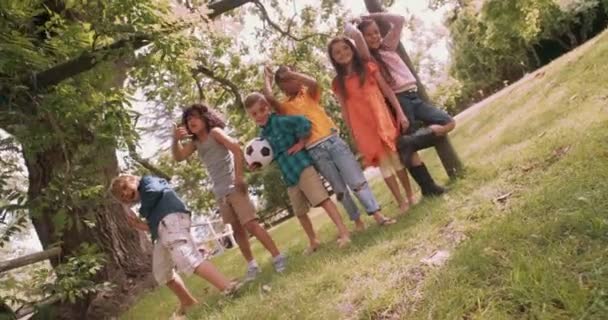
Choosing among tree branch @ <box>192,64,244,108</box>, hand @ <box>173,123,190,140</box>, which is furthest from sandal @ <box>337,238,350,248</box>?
tree branch @ <box>192,64,244,108</box>

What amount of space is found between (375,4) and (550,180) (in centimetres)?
259

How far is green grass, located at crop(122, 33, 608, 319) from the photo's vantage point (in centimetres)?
240

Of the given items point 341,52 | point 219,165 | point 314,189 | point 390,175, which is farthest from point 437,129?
A: point 219,165

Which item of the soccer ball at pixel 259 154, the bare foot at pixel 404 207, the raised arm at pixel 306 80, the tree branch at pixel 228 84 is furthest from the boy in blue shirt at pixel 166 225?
the tree branch at pixel 228 84

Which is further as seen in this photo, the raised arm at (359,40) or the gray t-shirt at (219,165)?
the gray t-shirt at (219,165)

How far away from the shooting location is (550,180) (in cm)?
369

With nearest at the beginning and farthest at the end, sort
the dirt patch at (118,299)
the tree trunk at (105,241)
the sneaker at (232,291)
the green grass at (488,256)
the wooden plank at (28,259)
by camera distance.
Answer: the green grass at (488,256) → the wooden plank at (28,259) → the sneaker at (232,291) → the tree trunk at (105,241) → the dirt patch at (118,299)

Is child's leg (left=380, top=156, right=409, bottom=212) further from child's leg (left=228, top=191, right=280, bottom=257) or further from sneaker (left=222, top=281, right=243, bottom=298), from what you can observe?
sneaker (left=222, top=281, right=243, bottom=298)

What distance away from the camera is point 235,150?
4.65m

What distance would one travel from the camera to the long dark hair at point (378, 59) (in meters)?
4.94

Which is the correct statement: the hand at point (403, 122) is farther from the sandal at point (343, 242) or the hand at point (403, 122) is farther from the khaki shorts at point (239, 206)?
the khaki shorts at point (239, 206)

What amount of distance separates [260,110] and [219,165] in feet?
2.00

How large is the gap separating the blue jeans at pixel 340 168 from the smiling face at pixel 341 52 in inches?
27.1

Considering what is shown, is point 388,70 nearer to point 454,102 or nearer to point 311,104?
point 311,104
